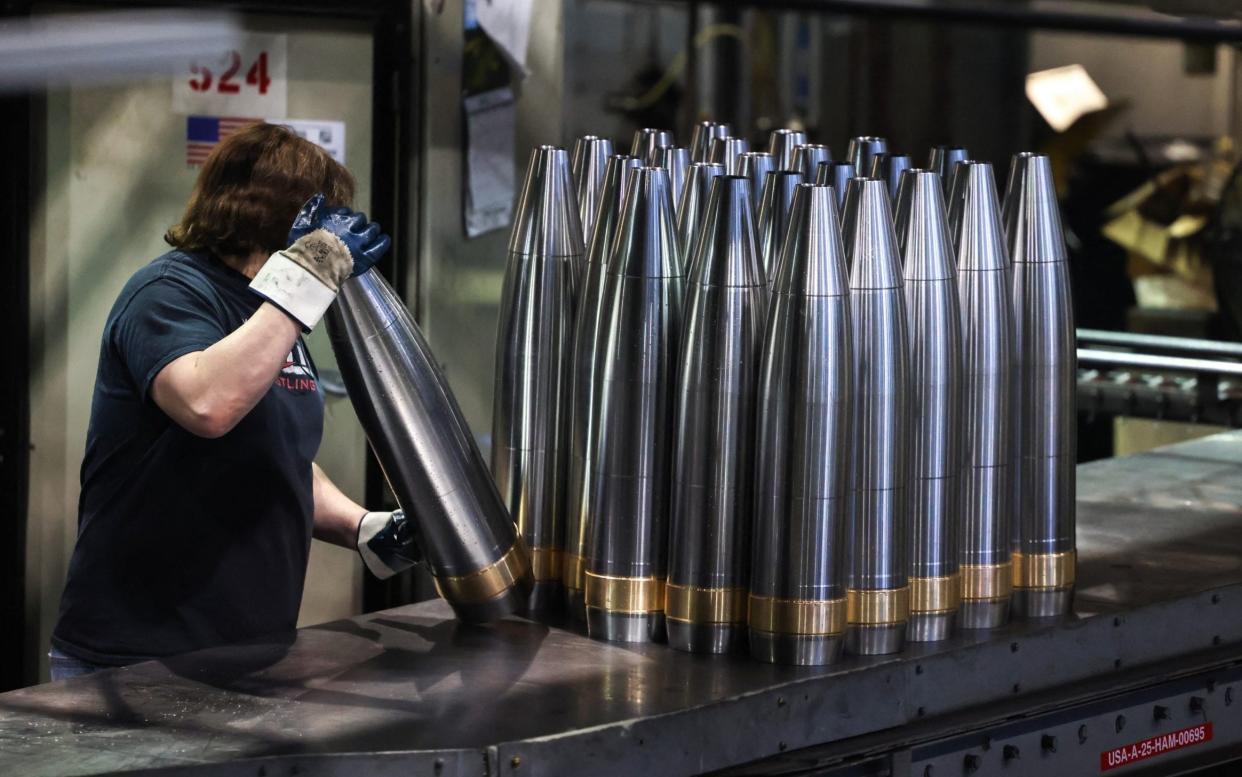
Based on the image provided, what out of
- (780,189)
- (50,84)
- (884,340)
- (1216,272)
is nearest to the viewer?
(884,340)

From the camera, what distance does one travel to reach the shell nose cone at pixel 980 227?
5.81 ft

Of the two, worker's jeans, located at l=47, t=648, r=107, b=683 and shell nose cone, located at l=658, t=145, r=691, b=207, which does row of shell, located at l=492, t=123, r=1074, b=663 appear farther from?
worker's jeans, located at l=47, t=648, r=107, b=683

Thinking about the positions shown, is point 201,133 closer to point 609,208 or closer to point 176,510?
point 176,510

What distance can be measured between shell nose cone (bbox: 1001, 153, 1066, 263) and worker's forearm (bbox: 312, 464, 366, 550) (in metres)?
0.93

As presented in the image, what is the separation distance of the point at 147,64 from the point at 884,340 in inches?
83.9

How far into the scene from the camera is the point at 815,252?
1.61 metres

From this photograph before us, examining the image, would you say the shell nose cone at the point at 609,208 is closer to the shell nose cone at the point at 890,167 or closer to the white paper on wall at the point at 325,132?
the shell nose cone at the point at 890,167

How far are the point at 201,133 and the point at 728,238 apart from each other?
75.6 inches

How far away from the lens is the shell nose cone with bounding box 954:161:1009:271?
5.81ft

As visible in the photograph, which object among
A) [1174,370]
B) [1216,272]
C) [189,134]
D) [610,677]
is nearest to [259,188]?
[610,677]

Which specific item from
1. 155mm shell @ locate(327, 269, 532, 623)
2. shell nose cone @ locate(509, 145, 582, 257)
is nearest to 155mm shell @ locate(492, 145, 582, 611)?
shell nose cone @ locate(509, 145, 582, 257)

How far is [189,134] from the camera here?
324 centimetres

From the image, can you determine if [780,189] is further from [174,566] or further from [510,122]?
[510,122]

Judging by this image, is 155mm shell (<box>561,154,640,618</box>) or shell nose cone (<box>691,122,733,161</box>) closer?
155mm shell (<box>561,154,640,618</box>)
